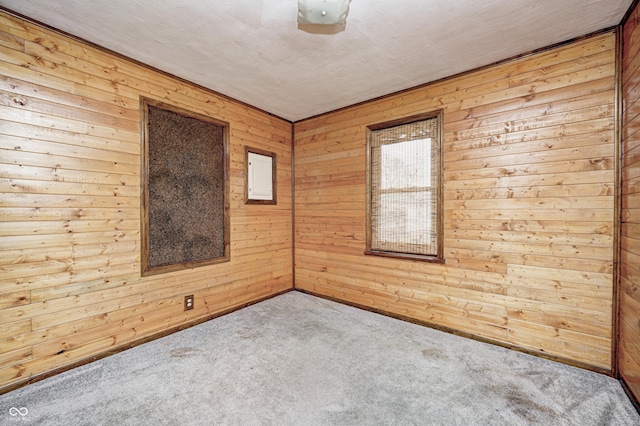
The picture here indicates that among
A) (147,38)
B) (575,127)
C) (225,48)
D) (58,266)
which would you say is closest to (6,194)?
(58,266)

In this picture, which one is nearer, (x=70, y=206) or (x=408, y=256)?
(x=70, y=206)

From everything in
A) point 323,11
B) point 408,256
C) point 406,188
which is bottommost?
point 408,256

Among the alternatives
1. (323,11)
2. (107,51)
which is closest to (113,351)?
(107,51)

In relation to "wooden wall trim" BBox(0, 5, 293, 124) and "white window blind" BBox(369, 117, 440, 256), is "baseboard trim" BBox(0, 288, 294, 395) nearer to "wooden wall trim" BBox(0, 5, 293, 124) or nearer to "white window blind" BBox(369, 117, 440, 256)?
"white window blind" BBox(369, 117, 440, 256)

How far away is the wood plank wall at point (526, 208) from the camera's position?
83.4 inches

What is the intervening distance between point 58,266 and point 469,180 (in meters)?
3.61

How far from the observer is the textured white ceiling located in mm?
1876

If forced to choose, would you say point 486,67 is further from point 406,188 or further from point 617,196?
point 617,196

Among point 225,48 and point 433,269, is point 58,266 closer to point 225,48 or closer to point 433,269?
point 225,48

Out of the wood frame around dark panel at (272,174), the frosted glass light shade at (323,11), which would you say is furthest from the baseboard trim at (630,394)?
the wood frame around dark panel at (272,174)

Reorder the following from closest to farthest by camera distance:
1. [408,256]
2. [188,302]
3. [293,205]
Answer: [188,302] < [408,256] < [293,205]

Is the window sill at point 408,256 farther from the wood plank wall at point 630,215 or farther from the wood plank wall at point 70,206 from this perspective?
the wood plank wall at point 70,206

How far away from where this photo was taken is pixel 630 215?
1.88m

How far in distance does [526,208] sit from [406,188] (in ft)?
3.75
